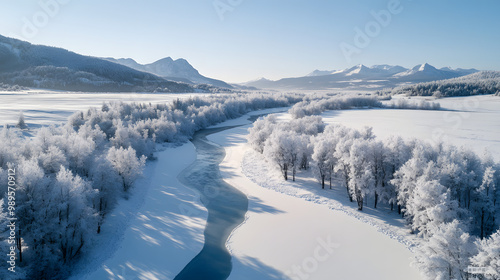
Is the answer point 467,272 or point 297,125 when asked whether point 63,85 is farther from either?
point 467,272

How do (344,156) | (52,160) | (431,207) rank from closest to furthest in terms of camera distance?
(431,207) < (52,160) < (344,156)

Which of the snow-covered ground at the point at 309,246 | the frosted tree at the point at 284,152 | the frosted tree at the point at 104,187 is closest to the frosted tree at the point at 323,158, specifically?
the frosted tree at the point at 284,152

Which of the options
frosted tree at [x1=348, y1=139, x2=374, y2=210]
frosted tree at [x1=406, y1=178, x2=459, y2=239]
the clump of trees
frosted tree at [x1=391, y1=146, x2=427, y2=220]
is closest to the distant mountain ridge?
frosted tree at [x1=348, y1=139, x2=374, y2=210]

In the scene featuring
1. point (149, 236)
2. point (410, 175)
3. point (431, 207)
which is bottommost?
point (149, 236)

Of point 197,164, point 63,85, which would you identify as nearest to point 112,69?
point 63,85

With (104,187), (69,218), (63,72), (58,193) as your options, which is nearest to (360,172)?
(104,187)

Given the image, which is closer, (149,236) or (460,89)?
(149,236)

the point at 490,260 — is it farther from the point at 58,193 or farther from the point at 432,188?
the point at 58,193

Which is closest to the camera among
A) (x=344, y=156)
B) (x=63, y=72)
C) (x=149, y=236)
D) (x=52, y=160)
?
(x=149, y=236)

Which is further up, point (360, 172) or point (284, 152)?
point (284, 152)

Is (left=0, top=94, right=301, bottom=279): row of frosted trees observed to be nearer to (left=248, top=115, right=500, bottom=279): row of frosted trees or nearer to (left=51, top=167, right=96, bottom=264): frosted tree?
Result: (left=51, top=167, right=96, bottom=264): frosted tree
